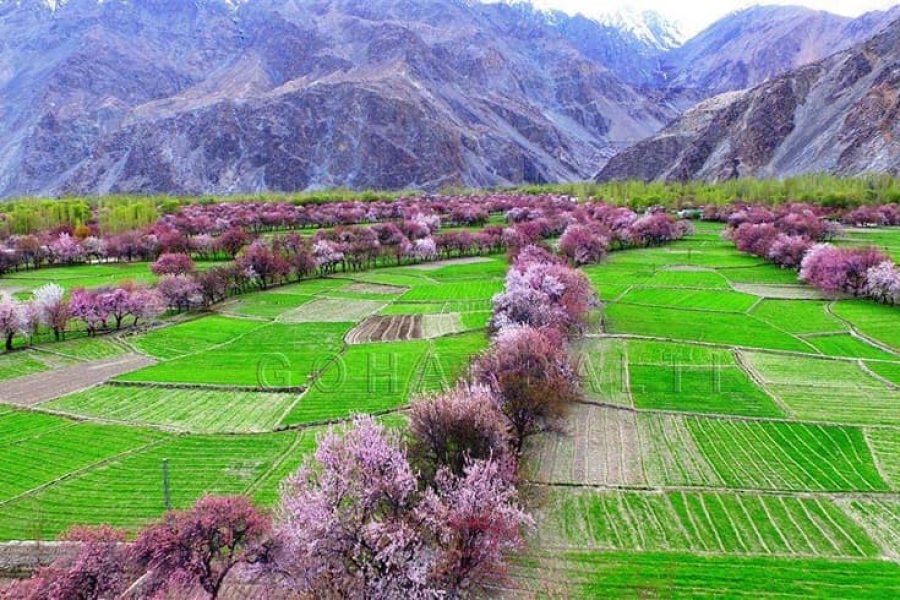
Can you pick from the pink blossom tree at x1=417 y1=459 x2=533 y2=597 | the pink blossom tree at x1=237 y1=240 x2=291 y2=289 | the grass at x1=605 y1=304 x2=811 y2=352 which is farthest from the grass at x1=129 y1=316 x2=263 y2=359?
the pink blossom tree at x1=417 y1=459 x2=533 y2=597

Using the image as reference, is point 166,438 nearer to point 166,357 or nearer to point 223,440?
point 223,440

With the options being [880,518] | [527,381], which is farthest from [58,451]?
[880,518]

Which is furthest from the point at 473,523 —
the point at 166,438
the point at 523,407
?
the point at 166,438

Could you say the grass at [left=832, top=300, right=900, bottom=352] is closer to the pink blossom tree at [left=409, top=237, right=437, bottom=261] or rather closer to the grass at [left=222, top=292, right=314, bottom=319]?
the grass at [left=222, top=292, right=314, bottom=319]

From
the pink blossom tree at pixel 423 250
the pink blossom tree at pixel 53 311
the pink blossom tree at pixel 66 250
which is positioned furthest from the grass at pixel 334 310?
the pink blossom tree at pixel 66 250

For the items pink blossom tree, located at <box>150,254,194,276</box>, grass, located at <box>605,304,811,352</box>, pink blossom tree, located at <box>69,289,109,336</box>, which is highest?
pink blossom tree, located at <box>150,254,194,276</box>

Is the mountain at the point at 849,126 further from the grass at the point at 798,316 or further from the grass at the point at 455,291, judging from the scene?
the grass at the point at 455,291
